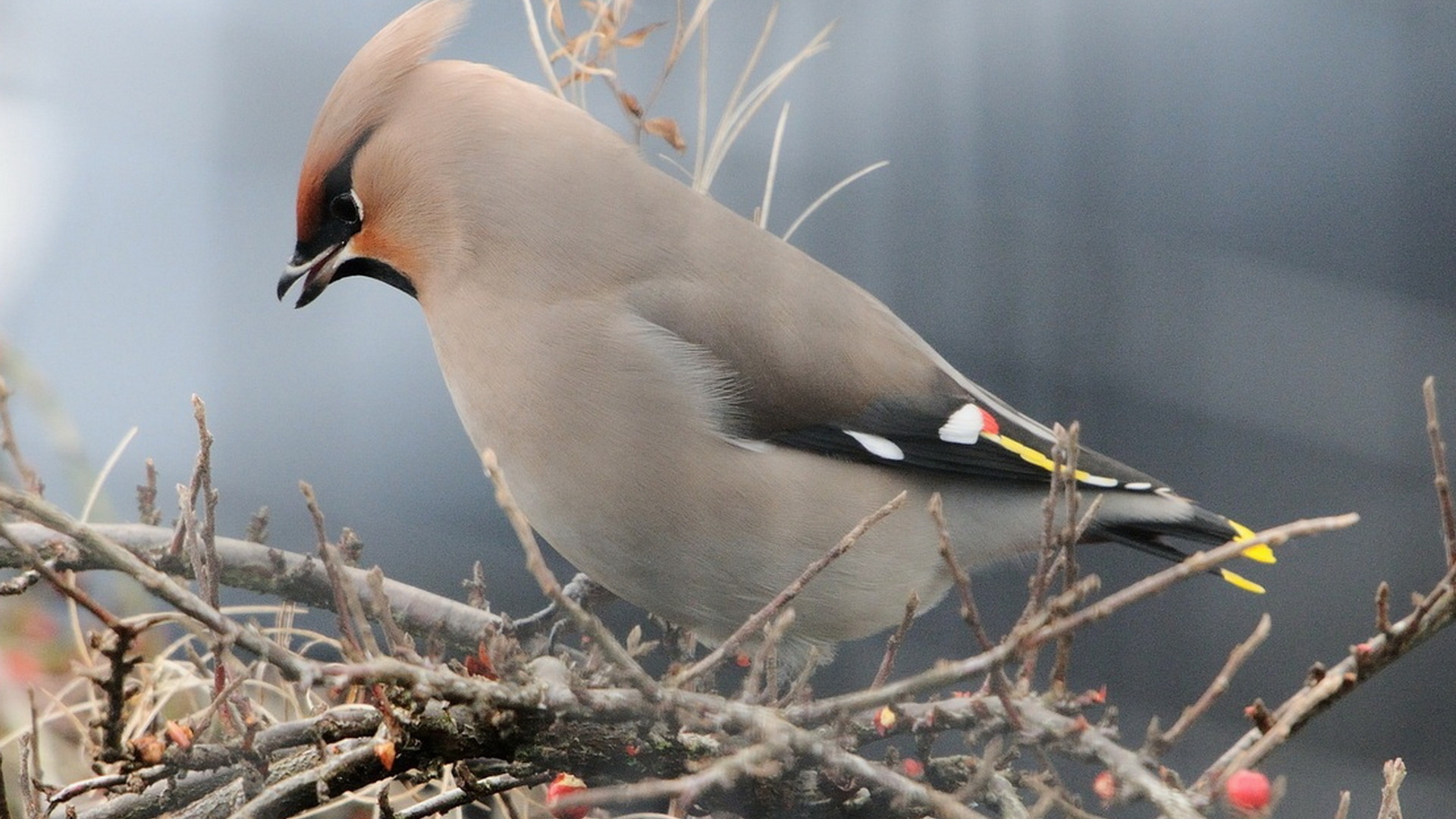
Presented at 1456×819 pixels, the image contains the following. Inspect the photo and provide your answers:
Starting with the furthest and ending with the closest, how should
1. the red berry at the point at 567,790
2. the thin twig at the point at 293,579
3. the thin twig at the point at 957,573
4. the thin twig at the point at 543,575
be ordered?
the thin twig at the point at 293,579 < the red berry at the point at 567,790 < the thin twig at the point at 957,573 < the thin twig at the point at 543,575

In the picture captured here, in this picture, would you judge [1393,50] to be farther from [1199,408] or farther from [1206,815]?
[1206,815]

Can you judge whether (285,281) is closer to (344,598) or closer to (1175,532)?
(344,598)

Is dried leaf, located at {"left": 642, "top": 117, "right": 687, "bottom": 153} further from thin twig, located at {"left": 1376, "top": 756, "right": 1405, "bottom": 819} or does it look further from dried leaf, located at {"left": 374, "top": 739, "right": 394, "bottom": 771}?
thin twig, located at {"left": 1376, "top": 756, "right": 1405, "bottom": 819}

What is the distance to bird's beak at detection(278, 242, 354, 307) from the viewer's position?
37.9 inches

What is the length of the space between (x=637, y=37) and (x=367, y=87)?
203mm

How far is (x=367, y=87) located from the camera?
0.99m

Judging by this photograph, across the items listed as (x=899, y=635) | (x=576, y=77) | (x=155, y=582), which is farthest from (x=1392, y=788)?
(x=576, y=77)

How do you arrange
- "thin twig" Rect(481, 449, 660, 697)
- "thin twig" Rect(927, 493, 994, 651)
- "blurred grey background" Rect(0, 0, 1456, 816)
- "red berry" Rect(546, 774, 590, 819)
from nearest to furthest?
"thin twig" Rect(481, 449, 660, 697) → "thin twig" Rect(927, 493, 994, 651) → "red berry" Rect(546, 774, 590, 819) → "blurred grey background" Rect(0, 0, 1456, 816)

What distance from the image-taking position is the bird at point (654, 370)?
39.5 inches

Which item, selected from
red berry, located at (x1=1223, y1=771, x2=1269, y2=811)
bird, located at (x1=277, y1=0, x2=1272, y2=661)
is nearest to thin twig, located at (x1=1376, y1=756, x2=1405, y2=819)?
red berry, located at (x1=1223, y1=771, x2=1269, y2=811)

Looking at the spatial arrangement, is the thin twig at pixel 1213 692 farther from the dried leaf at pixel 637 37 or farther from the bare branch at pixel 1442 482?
the dried leaf at pixel 637 37

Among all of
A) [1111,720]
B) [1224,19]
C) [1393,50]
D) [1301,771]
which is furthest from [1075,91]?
[1301,771]

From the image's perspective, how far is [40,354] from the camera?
1.11 metres

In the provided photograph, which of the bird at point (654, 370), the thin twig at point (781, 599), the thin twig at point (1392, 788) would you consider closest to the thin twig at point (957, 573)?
the thin twig at point (781, 599)
